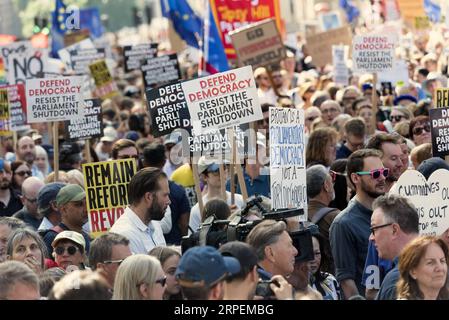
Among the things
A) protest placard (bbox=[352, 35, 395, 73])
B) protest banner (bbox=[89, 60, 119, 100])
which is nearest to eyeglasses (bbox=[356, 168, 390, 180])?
protest placard (bbox=[352, 35, 395, 73])

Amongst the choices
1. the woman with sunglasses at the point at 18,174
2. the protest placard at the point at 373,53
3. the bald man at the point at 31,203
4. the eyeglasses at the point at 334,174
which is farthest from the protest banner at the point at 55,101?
the protest placard at the point at 373,53

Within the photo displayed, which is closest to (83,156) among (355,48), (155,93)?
(355,48)

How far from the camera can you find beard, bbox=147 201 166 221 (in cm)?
988

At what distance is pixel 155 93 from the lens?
12.1 meters

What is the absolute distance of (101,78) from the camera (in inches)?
838

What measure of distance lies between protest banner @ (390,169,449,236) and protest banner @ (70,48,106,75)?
46.3 ft

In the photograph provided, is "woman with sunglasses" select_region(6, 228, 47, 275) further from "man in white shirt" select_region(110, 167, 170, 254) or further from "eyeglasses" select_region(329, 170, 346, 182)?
"eyeglasses" select_region(329, 170, 346, 182)

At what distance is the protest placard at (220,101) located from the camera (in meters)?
11.3

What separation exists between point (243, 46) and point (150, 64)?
1624mm

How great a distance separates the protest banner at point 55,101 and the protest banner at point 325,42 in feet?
34.0

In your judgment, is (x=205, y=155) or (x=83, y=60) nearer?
(x=205, y=155)

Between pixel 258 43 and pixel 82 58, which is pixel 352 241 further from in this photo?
pixel 82 58
